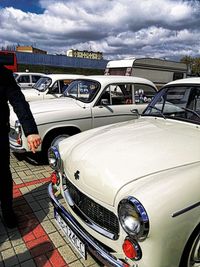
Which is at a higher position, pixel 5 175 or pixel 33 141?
pixel 33 141

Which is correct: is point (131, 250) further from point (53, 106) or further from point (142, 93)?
point (142, 93)

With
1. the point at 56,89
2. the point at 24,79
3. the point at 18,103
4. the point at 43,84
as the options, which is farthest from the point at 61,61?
the point at 18,103

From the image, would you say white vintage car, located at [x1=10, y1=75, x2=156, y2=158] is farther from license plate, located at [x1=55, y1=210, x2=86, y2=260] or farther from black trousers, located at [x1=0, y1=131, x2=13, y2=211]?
license plate, located at [x1=55, y1=210, x2=86, y2=260]

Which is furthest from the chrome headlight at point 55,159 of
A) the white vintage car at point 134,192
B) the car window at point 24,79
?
the car window at point 24,79

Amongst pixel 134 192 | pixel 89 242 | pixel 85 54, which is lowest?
pixel 89 242

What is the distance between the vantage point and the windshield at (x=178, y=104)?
3301 millimetres

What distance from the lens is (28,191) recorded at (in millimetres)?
4141

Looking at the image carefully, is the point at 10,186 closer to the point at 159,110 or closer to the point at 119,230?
the point at 119,230

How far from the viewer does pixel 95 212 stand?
226cm

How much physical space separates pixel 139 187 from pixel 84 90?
4156 mm

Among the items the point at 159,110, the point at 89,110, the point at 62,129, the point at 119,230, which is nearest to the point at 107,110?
the point at 89,110

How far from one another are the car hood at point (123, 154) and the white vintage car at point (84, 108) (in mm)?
1761

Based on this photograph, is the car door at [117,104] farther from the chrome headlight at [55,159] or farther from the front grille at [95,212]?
the front grille at [95,212]

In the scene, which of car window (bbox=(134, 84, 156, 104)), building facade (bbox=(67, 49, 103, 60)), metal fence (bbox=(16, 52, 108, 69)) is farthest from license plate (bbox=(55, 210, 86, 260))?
building facade (bbox=(67, 49, 103, 60))
